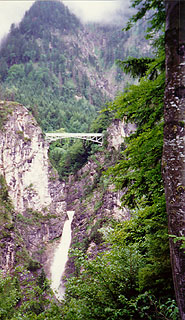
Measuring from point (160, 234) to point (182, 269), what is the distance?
1.06 metres

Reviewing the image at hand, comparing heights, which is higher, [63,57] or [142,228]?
[63,57]

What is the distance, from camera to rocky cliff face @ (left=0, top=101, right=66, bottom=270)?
41.9 m

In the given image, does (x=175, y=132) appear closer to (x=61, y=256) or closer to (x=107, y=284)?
(x=107, y=284)

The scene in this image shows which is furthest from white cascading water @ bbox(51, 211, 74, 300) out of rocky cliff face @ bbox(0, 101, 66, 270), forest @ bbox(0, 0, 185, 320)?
forest @ bbox(0, 0, 185, 320)

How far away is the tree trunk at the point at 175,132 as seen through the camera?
116 inches

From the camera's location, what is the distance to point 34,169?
4738 cm

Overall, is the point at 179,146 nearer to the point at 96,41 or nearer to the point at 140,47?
the point at 140,47

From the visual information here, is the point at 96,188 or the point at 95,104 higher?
the point at 95,104

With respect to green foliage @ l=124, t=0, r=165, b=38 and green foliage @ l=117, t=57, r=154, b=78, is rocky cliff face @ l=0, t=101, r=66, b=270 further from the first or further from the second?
green foliage @ l=124, t=0, r=165, b=38

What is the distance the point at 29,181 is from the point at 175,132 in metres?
45.2

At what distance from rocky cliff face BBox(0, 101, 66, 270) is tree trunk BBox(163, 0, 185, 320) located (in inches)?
1539

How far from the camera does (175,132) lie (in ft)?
10.2

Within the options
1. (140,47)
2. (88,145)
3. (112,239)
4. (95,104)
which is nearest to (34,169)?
(88,145)

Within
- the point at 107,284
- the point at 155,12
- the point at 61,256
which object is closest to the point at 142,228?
the point at 107,284
